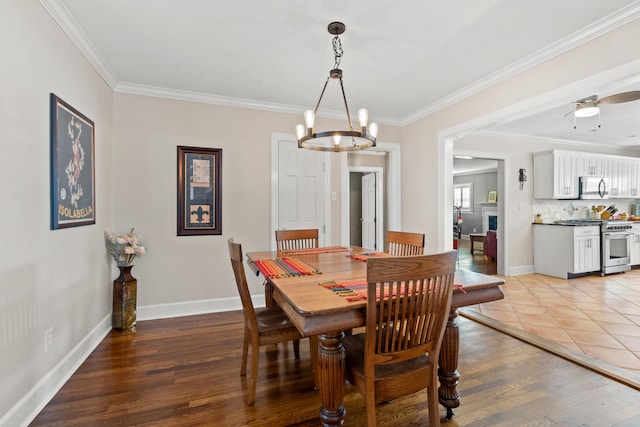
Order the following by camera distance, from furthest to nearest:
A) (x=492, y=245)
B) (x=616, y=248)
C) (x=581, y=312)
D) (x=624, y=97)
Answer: (x=492, y=245), (x=616, y=248), (x=581, y=312), (x=624, y=97)

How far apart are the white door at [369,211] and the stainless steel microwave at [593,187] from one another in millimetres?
3696

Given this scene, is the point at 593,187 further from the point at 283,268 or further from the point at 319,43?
the point at 283,268

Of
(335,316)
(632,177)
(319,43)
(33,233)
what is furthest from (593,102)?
(33,233)

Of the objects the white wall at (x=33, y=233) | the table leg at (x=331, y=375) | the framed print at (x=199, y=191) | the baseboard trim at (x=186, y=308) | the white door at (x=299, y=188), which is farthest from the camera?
the white door at (x=299, y=188)

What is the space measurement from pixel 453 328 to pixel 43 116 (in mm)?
2780

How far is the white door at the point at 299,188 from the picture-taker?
393cm

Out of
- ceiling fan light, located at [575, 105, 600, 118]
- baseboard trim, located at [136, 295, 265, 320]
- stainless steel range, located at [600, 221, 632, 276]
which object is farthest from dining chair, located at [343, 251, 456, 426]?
stainless steel range, located at [600, 221, 632, 276]

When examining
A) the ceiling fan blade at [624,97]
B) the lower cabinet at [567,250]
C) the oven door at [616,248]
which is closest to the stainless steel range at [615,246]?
the oven door at [616,248]

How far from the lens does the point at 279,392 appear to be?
6.53ft

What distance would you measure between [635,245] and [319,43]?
22.5ft

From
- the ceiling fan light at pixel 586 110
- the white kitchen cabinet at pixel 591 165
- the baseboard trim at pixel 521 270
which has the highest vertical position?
the ceiling fan light at pixel 586 110

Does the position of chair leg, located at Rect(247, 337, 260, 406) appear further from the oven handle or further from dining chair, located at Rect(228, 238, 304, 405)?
the oven handle

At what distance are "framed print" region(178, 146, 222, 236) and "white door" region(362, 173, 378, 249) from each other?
10.5 feet

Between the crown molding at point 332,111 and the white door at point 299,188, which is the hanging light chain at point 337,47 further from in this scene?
the white door at point 299,188
